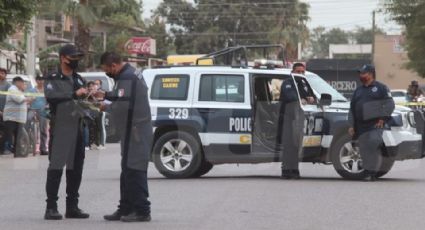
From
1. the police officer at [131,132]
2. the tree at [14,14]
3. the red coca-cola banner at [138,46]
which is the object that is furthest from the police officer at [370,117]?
the red coca-cola banner at [138,46]

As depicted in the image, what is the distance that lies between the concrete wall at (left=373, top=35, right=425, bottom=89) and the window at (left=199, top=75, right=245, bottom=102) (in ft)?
218

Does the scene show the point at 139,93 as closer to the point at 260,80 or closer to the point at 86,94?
the point at 86,94

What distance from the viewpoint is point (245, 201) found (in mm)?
12109

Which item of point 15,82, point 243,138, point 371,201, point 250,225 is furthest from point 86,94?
point 15,82

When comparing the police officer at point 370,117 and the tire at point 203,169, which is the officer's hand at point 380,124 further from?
the tire at point 203,169

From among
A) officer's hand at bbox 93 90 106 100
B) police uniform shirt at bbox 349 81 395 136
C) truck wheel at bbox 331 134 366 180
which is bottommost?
truck wheel at bbox 331 134 366 180

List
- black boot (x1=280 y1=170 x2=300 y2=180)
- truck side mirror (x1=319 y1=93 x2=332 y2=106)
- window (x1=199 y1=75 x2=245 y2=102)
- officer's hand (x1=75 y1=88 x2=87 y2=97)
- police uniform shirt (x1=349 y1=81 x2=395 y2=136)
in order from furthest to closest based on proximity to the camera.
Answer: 1. window (x1=199 y1=75 x2=245 y2=102)
2. black boot (x1=280 y1=170 x2=300 y2=180)
3. truck side mirror (x1=319 y1=93 x2=332 y2=106)
4. police uniform shirt (x1=349 y1=81 x2=395 y2=136)
5. officer's hand (x1=75 y1=88 x2=87 y2=97)

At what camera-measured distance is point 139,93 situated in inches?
408

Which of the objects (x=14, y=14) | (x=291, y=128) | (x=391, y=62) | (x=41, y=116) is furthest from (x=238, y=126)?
(x=391, y=62)

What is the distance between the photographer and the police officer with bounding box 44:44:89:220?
1036 centimetres

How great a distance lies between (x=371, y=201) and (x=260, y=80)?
3915mm

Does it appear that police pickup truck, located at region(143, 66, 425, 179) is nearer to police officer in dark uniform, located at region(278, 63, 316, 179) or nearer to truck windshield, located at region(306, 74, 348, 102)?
police officer in dark uniform, located at region(278, 63, 316, 179)

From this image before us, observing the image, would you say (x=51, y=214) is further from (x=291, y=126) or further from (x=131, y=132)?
(x=291, y=126)

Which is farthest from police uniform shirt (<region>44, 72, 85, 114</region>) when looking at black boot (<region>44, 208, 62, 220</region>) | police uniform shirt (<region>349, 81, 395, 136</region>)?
police uniform shirt (<region>349, 81, 395, 136</region>)
